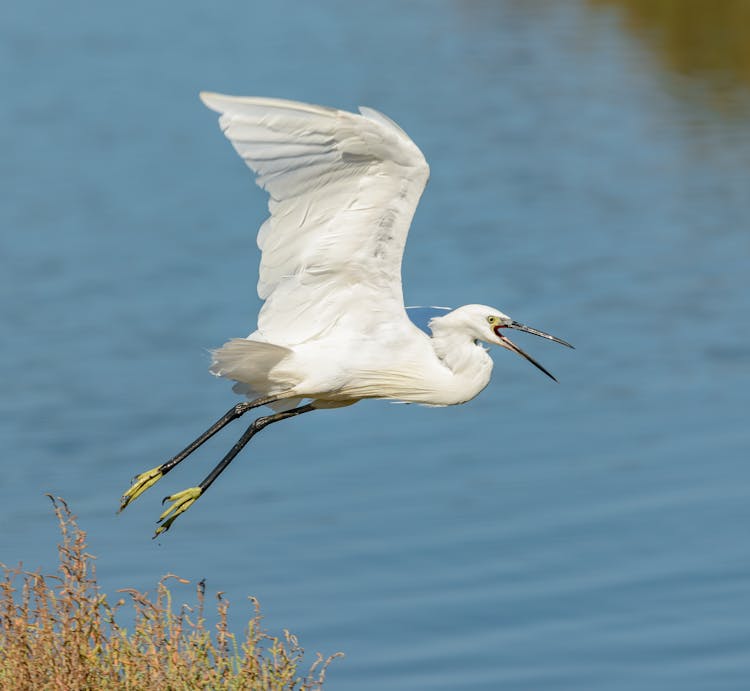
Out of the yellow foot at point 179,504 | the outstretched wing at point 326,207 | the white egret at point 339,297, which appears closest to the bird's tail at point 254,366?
the white egret at point 339,297

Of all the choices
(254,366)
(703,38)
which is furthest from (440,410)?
(703,38)

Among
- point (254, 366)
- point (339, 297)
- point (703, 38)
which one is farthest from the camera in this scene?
point (703, 38)

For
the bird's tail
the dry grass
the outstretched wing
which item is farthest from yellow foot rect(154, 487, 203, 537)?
the dry grass

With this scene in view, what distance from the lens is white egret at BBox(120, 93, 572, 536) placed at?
293 inches

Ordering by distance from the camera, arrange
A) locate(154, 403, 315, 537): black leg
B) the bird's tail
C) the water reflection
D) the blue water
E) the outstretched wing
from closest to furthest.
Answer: the outstretched wing, the bird's tail, locate(154, 403, 315, 537): black leg, the blue water, the water reflection

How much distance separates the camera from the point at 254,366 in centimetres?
834

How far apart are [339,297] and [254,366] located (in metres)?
0.53

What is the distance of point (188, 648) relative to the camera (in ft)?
21.9

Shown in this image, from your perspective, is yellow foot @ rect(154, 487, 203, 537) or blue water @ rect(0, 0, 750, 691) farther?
blue water @ rect(0, 0, 750, 691)

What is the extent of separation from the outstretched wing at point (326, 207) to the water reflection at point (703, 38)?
60.1 feet

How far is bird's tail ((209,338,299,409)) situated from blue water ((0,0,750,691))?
1.68m

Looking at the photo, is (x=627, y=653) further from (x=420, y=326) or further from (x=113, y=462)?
(x=113, y=462)

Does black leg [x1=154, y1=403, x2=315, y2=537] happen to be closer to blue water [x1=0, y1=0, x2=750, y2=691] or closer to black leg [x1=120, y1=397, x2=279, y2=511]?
black leg [x1=120, y1=397, x2=279, y2=511]

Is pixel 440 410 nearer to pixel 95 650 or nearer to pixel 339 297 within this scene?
pixel 339 297
